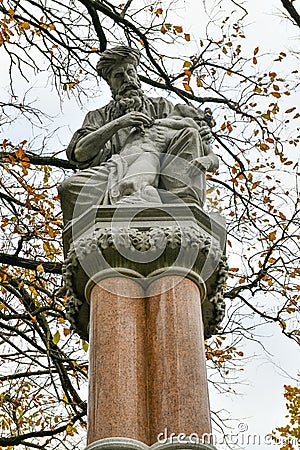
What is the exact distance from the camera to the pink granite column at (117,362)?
3.68m

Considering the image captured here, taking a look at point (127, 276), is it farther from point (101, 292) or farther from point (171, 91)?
point (171, 91)

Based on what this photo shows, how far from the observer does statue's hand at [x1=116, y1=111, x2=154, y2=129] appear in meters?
5.16

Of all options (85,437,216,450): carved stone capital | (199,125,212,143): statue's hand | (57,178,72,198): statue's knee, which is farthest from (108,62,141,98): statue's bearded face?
(85,437,216,450): carved stone capital

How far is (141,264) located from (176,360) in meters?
0.67

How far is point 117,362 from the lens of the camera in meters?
3.86

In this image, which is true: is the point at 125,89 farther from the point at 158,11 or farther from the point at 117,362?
the point at 158,11

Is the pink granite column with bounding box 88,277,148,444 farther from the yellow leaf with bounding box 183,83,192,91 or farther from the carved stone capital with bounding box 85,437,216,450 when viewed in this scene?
the yellow leaf with bounding box 183,83,192,91

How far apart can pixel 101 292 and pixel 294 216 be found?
6.12 meters

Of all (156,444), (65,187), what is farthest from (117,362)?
(65,187)

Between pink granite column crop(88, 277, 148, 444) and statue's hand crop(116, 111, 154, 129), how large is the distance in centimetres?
135

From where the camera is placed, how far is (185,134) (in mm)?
5129

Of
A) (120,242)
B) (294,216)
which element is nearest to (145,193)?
(120,242)

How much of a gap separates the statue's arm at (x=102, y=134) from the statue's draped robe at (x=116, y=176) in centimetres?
5

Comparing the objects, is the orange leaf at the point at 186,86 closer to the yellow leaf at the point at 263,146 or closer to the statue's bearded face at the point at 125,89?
the yellow leaf at the point at 263,146
